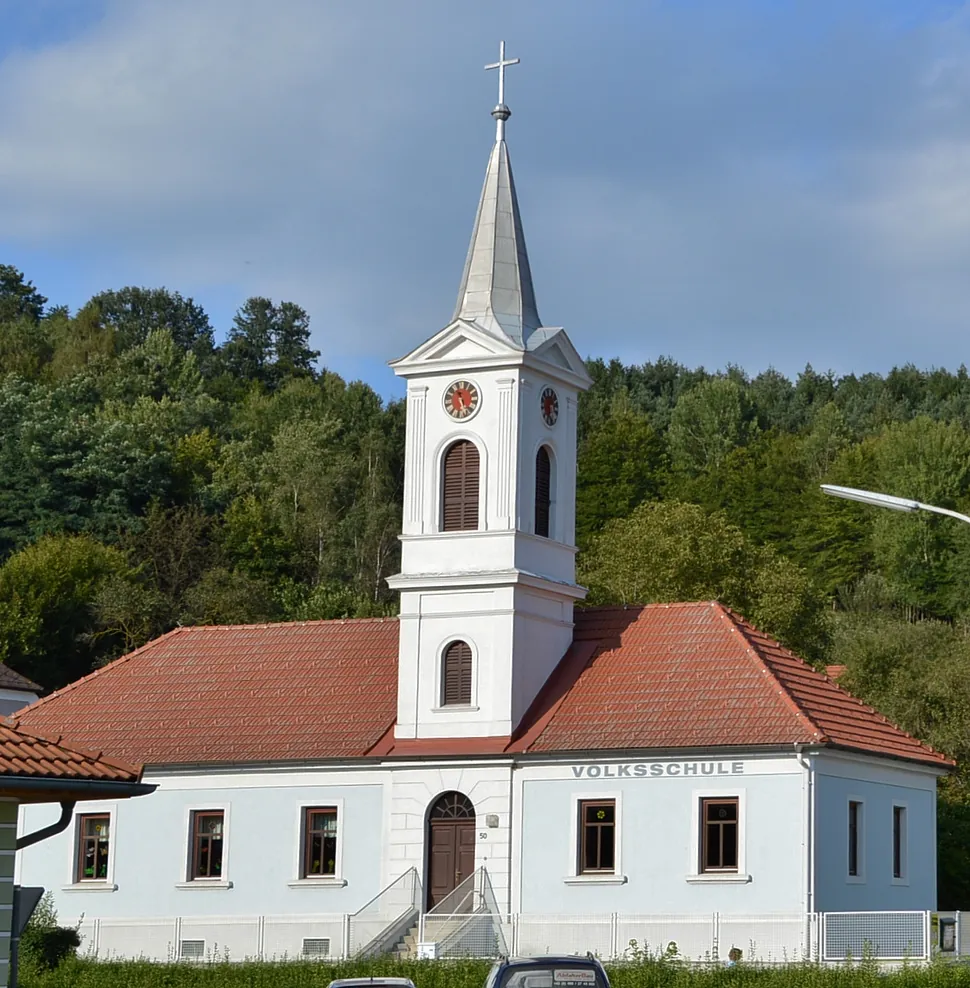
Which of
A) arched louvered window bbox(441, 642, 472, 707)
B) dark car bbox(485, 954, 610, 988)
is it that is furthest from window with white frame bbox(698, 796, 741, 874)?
dark car bbox(485, 954, 610, 988)

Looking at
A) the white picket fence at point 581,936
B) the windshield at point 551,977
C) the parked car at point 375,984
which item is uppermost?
the windshield at point 551,977

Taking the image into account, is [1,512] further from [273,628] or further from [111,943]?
[111,943]

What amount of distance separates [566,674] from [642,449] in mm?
57013

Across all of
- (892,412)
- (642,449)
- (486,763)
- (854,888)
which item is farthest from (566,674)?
(892,412)

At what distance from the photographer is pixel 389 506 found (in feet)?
320

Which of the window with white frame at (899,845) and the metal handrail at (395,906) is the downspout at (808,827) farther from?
the metal handrail at (395,906)

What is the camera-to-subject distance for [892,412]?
11281cm

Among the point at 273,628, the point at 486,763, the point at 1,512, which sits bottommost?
the point at 486,763

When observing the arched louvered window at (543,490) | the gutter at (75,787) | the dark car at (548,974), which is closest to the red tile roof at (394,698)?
the arched louvered window at (543,490)

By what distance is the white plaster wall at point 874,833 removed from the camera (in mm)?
41719

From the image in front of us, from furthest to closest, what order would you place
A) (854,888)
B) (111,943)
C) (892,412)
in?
(892,412), (111,943), (854,888)

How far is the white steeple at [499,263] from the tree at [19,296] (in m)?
96.6

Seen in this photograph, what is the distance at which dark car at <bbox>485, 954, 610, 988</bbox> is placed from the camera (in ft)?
73.6

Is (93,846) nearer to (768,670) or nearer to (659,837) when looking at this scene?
(659,837)
